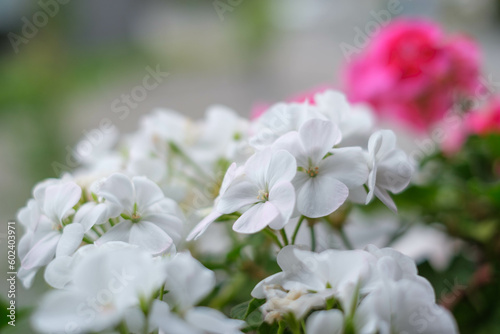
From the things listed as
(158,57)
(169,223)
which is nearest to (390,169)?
(169,223)

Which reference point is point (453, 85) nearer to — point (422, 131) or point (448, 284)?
point (422, 131)

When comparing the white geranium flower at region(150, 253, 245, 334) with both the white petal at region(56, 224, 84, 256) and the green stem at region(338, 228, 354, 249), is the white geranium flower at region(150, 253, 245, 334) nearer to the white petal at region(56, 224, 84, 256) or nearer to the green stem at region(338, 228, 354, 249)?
the white petal at region(56, 224, 84, 256)

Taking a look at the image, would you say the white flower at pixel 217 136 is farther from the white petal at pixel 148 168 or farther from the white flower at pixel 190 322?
the white flower at pixel 190 322

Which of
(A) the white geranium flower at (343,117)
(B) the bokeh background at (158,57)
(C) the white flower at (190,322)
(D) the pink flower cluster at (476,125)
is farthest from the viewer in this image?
(B) the bokeh background at (158,57)

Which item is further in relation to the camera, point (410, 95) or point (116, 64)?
point (116, 64)

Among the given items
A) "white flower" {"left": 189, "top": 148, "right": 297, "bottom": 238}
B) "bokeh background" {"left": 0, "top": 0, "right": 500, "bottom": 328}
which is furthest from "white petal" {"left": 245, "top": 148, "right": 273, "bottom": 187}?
"bokeh background" {"left": 0, "top": 0, "right": 500, "bottom": 328}

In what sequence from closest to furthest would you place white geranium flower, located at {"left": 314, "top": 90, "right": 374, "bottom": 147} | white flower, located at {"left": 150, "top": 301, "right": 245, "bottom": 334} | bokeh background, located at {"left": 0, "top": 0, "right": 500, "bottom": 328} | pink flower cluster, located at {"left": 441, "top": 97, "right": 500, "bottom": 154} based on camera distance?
white flower, located at {"left": 150, "top": 301, "right": 245, "bottom": 334}, white geranium flower, located at {"left": 314, "top": 90, "right": 374, "bottom": 147}, pink flower cluster, located at {"left": 441, "top": 97, "right": 500, "bottom": 154}, bokeh background, located at {"left": 0, "top": 0, "right": 500, "bottom": 328}

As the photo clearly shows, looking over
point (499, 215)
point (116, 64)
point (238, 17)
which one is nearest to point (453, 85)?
point (499, 215)

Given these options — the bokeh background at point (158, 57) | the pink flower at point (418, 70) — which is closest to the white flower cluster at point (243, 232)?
the pink flower at point (418, 70)
